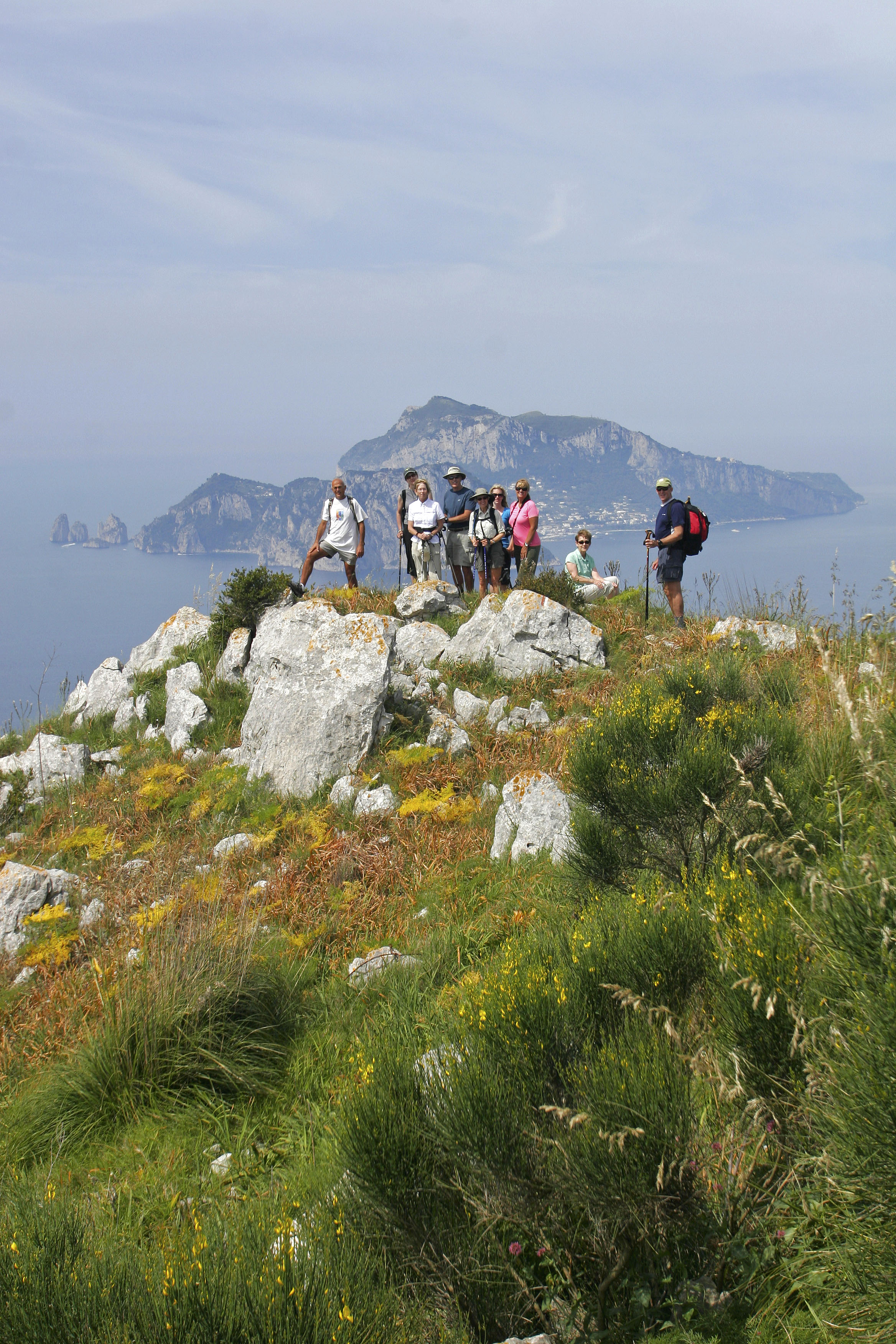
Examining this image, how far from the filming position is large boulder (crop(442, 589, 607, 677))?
35.6 ft

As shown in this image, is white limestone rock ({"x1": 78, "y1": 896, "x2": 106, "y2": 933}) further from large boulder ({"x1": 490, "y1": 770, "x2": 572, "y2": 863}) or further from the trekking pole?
the trekking pole


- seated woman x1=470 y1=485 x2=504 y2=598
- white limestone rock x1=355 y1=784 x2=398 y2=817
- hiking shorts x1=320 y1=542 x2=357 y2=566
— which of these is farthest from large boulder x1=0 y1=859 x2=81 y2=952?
seated woman x1=470 y1=485 x2=504 y2=598

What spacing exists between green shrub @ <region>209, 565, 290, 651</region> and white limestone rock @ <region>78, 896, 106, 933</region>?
Result: 19.1 ft

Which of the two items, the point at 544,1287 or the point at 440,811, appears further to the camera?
the point at 440,811

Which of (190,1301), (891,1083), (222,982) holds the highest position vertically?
(891,1083)

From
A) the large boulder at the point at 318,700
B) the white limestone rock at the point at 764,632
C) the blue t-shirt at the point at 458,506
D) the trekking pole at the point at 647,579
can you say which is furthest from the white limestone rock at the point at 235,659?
the white limestone rock at the point at 764,632

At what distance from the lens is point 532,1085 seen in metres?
2.59

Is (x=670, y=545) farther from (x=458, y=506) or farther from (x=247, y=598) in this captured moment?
(x=247, y=598)

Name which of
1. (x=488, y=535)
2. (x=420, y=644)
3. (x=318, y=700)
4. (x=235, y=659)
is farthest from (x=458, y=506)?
(x=318, y=700)

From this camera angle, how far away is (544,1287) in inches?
89.4

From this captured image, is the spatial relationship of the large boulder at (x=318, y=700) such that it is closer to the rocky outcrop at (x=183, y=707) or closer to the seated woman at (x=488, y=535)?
the rocky outcrop at (x=183, y=707)

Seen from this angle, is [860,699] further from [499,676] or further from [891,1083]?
[499,676]

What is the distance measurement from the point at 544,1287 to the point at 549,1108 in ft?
2.08

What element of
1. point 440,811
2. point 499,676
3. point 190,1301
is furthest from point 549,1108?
point 499,676
